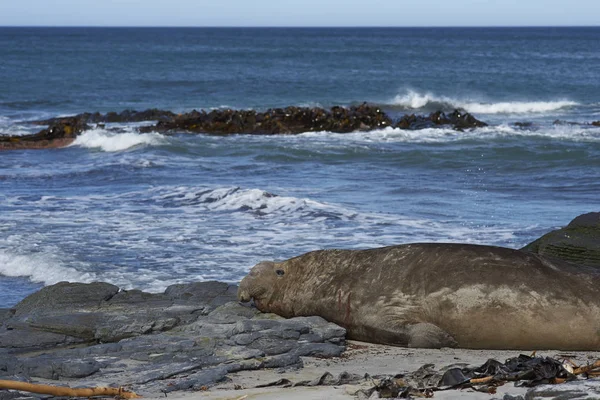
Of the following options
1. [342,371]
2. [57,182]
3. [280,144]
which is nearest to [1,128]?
[280,144]

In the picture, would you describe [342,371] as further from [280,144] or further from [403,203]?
[280,144]

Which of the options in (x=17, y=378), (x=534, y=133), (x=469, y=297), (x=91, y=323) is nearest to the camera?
(x=17, y=378)

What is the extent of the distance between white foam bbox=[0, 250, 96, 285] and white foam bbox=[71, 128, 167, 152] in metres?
13.5

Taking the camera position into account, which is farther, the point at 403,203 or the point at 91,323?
the point at 403,203

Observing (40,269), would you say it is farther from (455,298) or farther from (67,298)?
(455,298)

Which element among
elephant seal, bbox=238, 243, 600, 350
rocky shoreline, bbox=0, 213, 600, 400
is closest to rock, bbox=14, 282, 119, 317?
rocky shoreline, bbox=0, 213, 600, 400

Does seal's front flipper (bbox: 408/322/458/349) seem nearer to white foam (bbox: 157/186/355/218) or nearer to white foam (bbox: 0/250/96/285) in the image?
white foam (bbox: 0/250/96/285)

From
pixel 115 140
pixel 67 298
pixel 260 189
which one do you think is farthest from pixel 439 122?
pixel 67 298

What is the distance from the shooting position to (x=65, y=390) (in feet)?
17.4

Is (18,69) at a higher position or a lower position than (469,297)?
lower

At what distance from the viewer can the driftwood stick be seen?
17.0 feet

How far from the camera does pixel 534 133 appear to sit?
28.0 m

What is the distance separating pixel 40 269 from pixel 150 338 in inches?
182

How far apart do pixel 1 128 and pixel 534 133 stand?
620 inches
